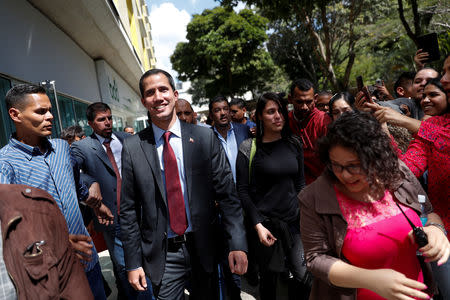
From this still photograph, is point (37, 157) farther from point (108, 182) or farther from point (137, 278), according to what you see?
point (108, 182)

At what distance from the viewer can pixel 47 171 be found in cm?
223

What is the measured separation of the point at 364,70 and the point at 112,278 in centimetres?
3120

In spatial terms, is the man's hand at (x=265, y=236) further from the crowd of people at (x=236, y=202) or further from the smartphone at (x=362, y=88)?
the smartphone at (x=362, y=88)

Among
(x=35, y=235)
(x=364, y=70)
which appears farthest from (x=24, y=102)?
(x=364, y=70)

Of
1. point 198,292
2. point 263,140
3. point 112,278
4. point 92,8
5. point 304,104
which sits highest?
point 92,8

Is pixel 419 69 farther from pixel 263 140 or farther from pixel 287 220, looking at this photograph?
pixel 287 220

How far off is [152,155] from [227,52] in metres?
23.1

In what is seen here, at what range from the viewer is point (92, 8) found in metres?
6.86

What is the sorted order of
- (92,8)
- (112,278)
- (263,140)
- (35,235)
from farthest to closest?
(92,8), (112,278), (263,140), (35,235)

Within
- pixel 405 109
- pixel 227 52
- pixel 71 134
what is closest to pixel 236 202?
pixel 405 109

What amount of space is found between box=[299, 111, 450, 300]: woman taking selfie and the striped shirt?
1.68 metres

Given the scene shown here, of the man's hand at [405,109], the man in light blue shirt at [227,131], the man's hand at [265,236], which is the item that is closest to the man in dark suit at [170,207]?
the man's hand at [265,236]

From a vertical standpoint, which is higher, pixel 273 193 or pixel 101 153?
pixel 101 153

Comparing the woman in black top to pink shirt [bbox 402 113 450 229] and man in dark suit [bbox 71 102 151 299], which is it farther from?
man in dark suit [bbox 71 102 151 299]
